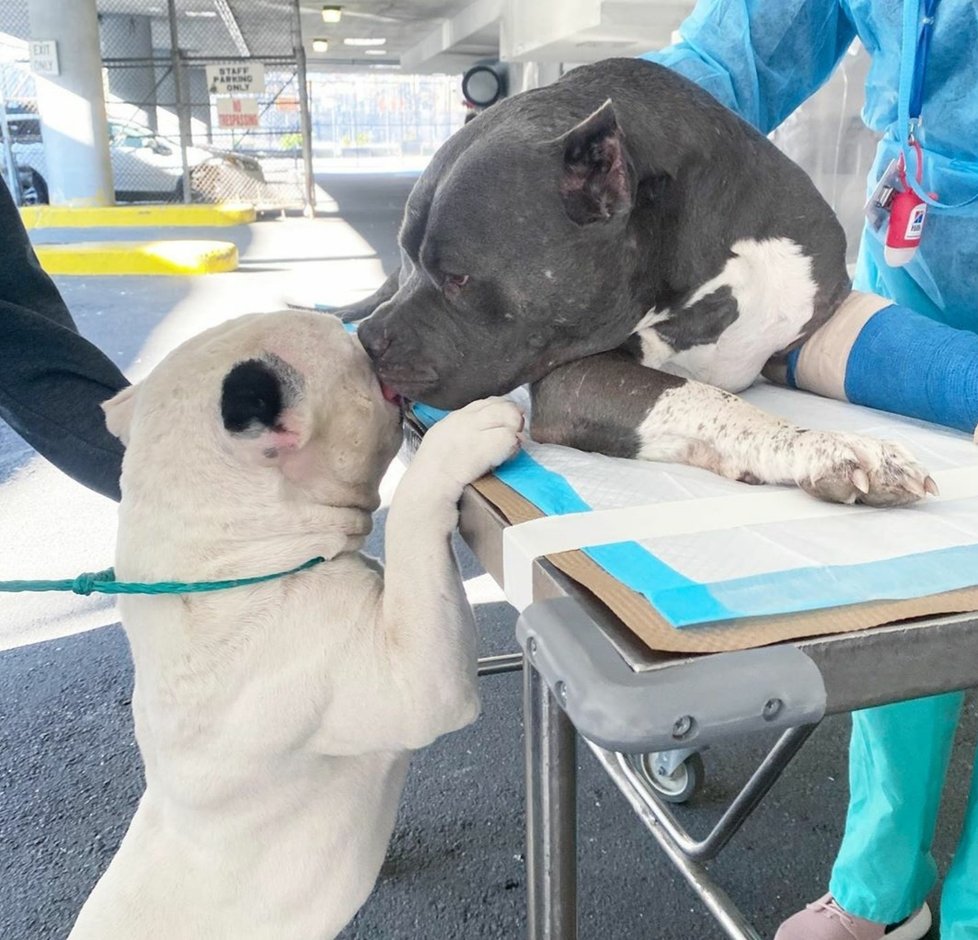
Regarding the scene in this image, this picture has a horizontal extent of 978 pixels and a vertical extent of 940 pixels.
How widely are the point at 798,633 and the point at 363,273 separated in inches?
337

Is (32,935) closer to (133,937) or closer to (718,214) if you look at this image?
(133,937)

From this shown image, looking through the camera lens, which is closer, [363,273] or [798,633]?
[798,633]

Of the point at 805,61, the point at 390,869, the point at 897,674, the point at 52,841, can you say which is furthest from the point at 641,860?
the point at 805,61

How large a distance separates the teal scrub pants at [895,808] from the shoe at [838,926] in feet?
0.05

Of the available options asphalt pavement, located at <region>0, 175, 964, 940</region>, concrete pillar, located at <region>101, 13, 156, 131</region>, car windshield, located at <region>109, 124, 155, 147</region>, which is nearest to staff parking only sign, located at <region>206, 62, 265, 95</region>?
car windshield, located at <region>109, 124, 155, 147</region>

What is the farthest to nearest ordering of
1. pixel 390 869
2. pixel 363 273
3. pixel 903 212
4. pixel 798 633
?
1. pixel 363 273
2. pixel 390 869
3. pixel 903 212
4. pixel 798 633

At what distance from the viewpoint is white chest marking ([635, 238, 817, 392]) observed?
144 centimetres

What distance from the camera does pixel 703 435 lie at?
123 centimetres

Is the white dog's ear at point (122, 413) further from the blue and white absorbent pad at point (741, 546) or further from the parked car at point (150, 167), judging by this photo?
the parked car at point (150, 167)

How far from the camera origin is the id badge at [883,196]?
1.54m

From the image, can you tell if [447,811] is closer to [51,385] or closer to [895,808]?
[895,808]

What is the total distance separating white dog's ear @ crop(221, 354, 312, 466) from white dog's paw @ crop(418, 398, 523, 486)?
180mm

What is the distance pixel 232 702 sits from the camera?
1224 millimetres

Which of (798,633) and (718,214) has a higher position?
(718,214)
